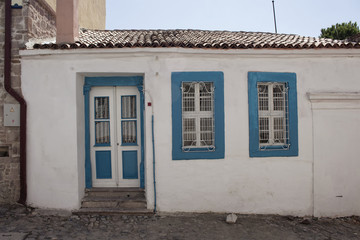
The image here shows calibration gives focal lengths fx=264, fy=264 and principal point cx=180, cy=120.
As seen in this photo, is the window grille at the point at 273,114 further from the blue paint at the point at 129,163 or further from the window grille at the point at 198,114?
the blue paint at the point at 129,163

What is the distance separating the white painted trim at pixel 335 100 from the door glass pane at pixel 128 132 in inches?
162

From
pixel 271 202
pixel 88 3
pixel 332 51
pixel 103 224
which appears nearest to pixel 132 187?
pixel 103 224

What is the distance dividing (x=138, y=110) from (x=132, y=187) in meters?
1.84

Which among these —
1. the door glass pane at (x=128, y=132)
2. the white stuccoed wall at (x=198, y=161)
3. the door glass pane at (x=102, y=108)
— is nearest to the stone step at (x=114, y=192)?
the white stuccoed wall at (x=198, y=161)

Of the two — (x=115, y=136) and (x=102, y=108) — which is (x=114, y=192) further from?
(x=102, y=108)

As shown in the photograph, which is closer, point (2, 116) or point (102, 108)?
point (2, 116)

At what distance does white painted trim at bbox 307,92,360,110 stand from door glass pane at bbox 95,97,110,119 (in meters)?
4.67

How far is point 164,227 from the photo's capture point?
5.17 metres

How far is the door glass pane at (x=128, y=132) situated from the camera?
630 centimetres

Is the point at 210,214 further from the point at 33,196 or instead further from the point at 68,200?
the point at 33,196

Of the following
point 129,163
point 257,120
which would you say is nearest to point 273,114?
point 257,120

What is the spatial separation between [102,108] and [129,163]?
1462 mm

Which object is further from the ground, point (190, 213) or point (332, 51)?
point (332, 51)

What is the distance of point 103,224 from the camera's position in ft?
17.2
